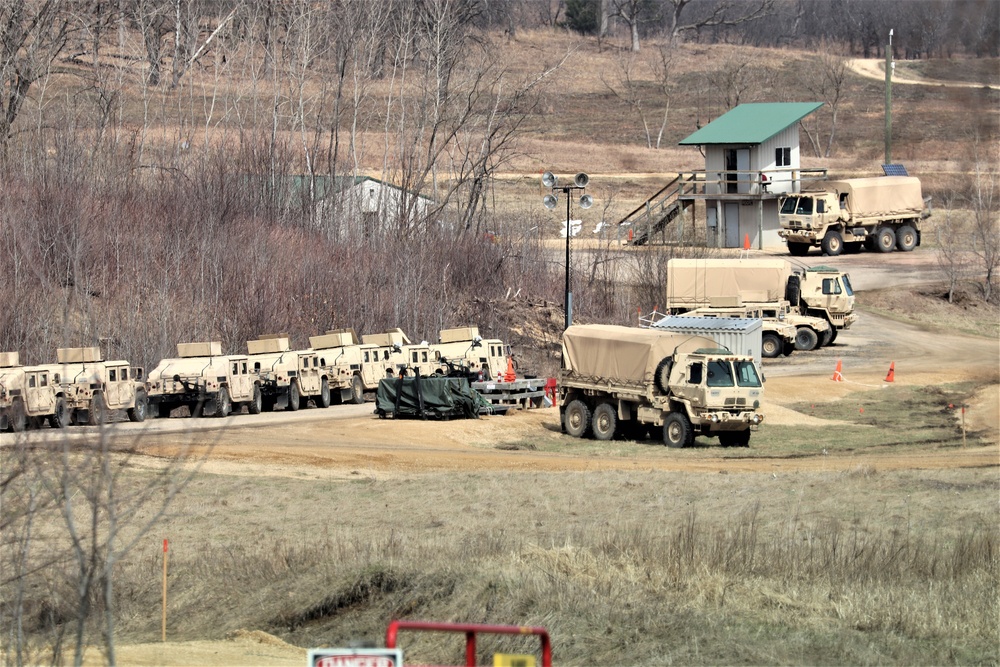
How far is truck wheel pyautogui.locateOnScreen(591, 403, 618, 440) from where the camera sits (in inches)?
1266

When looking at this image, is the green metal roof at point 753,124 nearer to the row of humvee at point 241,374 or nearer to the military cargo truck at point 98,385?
the row of humvee at point 241,374

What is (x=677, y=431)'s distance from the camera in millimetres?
30672

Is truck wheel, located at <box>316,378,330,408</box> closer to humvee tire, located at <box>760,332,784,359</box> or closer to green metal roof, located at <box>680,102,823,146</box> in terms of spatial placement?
humvee tire, located at <box>760,332,784,359</box>

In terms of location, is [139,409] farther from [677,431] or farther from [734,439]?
[734,439]

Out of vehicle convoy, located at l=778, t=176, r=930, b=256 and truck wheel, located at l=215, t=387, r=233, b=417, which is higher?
vehicle convoy, located at l=778, t=176, r=930, b=256

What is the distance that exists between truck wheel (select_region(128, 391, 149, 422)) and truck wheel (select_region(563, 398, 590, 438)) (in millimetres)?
11352

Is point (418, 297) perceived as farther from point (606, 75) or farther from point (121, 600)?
point (606, 75)

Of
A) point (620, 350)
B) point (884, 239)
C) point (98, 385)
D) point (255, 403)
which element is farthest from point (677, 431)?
point (884, 239)

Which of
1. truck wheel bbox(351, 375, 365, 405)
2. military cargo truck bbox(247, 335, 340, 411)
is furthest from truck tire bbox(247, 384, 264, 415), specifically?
truck wheel bbox(351, 375, 365, 405)

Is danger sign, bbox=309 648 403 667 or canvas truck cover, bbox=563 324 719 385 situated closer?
danger sign, bbox=309 648 403 667

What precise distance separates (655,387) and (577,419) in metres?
2.69

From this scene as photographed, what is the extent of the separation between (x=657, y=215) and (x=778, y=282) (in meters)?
21.4

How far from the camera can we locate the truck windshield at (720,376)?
97.6ft

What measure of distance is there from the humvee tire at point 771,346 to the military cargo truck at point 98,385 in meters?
22.0
